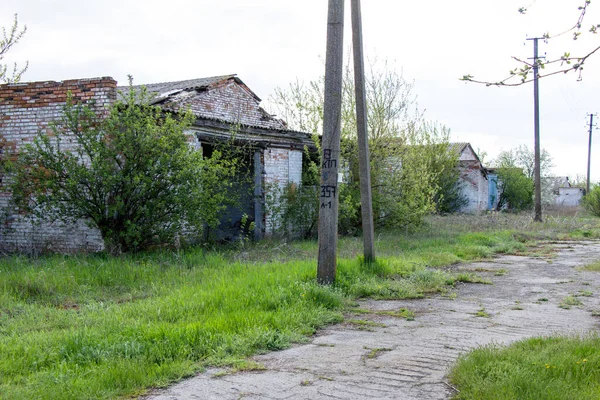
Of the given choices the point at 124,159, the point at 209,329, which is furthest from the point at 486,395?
the point at 124,159

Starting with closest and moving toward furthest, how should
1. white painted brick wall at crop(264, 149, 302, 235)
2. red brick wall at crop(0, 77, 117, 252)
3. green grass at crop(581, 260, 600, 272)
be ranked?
green grass at crop(581, 260, 600, 272) → red brick wall at crop(0, 77, 117, 252) → white painted brick wall at crop(264, 149, 302, 235)

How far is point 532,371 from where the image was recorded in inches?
165

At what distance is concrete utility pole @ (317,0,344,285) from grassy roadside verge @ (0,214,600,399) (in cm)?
48

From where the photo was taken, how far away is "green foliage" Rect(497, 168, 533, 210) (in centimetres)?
4028

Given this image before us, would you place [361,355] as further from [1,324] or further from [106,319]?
[1,324]

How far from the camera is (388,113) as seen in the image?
17.3m

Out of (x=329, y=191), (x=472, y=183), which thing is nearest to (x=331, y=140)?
(x=329, y=191)

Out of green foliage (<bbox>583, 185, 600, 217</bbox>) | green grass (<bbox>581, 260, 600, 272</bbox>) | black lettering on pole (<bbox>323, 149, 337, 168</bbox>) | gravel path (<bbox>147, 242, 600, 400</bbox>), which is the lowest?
gravel path (<bbox>147, 242, 600, 400</bbox>)

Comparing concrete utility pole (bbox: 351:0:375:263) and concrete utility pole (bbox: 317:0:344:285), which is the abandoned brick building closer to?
concrete utility pole (bbox: 351:0:375:263)

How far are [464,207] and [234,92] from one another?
2200 cm

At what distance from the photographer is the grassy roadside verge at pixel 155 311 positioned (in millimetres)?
4562

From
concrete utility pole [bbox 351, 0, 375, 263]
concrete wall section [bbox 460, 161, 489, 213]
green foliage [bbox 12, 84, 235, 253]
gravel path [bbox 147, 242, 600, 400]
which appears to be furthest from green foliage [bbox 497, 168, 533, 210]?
green foliage [bbox 12, 84, 235, 253]

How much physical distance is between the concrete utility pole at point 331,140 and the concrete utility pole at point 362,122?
4.91 ft

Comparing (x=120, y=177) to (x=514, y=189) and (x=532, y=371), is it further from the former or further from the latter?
(x=514, y=189)
